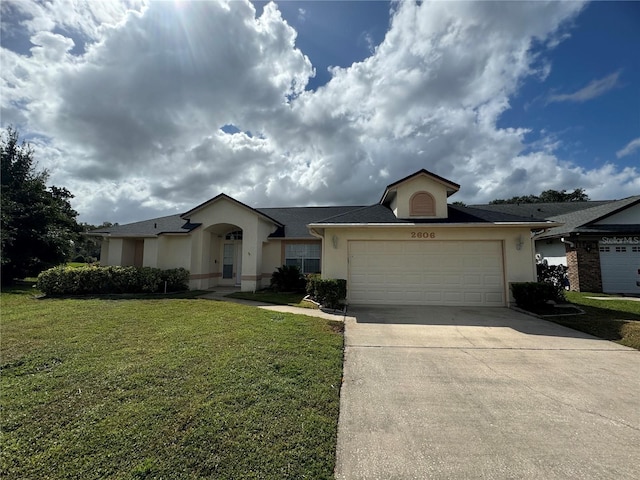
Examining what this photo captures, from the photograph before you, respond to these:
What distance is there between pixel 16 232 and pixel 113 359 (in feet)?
57.7

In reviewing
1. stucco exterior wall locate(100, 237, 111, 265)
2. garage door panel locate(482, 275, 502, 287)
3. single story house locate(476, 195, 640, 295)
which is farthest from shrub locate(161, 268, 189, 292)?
single story house locate(476, 195, 640, 295)

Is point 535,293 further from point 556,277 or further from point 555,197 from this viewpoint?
point 555,197

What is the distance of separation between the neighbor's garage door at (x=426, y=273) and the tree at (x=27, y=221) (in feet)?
62.3

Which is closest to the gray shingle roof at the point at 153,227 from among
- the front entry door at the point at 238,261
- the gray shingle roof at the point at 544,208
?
the front entry door at the point at 238,261

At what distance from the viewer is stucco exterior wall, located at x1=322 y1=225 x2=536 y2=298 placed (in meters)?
10.1

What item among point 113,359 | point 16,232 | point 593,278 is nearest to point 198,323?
point 113,359

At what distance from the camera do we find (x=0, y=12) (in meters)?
6.86

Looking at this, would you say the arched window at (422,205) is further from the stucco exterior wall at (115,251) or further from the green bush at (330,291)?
the stucco exterior wall at (115,251)

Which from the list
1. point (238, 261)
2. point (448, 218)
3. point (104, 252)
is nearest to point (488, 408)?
point (448, 218)

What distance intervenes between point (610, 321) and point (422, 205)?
6470mm

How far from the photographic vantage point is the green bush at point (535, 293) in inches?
367

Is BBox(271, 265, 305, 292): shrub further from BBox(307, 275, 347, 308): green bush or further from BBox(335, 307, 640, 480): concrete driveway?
BBox(335, 307, 640, 480): concrete driveway

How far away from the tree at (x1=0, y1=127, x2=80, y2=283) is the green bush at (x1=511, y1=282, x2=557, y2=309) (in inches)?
960

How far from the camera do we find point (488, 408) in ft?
11.7
